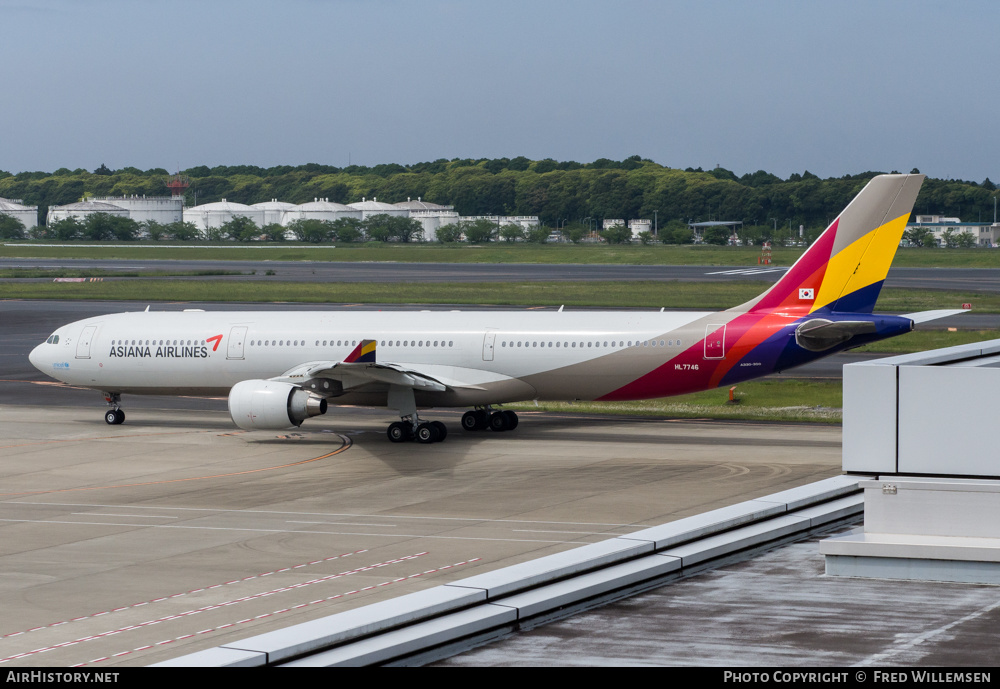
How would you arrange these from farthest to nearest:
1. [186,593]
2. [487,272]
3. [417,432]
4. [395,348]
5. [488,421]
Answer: [487,272], [488,421], [395,348], [417,432], [186,593]

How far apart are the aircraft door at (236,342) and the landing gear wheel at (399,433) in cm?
692

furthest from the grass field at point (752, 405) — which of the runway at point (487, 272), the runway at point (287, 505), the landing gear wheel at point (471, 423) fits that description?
the runway at point (487, 272)

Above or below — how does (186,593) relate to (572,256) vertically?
below

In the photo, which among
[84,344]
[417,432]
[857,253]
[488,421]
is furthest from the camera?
[84,344]

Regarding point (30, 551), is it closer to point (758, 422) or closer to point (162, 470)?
point (162, 470)

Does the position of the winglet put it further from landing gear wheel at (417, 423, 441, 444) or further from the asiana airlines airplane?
landing gear wheel at (417, 423, 441, 444)

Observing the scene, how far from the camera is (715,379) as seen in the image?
41.9 metres

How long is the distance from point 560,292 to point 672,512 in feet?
256

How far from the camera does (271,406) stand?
130ft

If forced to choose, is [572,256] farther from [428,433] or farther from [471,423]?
[428,433]

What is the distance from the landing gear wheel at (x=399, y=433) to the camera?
140 ft

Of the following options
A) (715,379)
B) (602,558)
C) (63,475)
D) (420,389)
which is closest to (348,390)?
(420,389)

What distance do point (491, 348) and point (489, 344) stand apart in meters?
0.17

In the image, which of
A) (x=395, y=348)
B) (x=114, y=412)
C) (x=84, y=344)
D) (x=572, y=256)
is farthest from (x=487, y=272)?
(x=395, y=348)
